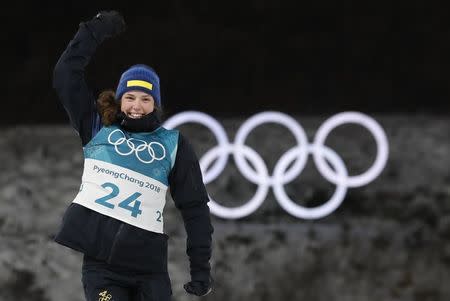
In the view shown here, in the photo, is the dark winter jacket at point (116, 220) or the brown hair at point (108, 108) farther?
the brown hair at point (108, 108)

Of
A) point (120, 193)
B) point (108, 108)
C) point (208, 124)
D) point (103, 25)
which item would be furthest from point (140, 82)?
point (208, 124)

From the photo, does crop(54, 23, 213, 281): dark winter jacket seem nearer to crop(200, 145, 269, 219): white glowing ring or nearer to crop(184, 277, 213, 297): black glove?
crop(184, 277, 213, 297): black glove

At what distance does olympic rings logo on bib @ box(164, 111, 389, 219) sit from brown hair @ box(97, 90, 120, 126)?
4365 mm

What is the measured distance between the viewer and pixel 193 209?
3.29m

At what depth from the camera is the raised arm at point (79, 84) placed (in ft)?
10.6

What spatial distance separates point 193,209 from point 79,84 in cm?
58

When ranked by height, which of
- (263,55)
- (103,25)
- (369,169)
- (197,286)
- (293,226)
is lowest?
(293,226)

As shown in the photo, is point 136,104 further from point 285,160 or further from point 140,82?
point 285,160

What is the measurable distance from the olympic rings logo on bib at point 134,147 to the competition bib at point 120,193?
0.06 m

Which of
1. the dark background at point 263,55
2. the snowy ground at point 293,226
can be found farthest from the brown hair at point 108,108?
the dark background at point 263,55

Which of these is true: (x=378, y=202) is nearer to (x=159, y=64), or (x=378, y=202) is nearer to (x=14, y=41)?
(x=159, y=64)

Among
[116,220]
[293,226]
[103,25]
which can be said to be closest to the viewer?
[116,220]

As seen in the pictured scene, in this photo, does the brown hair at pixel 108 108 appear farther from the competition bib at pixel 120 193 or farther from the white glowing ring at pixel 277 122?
the white glowing ring at pixel 277 122

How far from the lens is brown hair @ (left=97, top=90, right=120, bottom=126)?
324 cm
